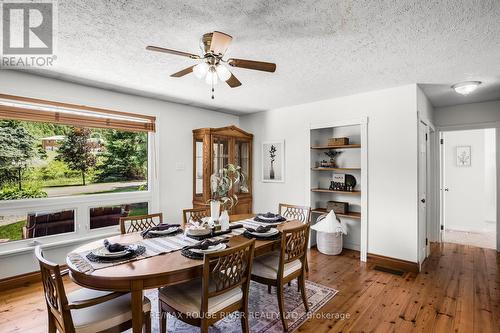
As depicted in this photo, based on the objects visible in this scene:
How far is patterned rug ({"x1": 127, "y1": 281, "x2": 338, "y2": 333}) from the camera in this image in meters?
2.16

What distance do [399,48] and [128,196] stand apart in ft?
12.3

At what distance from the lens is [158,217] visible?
294cm

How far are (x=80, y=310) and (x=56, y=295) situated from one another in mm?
208

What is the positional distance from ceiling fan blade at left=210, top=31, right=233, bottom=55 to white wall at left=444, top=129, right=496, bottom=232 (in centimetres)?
578

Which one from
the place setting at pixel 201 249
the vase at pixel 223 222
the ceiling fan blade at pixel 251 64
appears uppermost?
the ceiling fan blade at pixel 251 64

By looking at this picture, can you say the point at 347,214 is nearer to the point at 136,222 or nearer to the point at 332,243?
the point at 332,243

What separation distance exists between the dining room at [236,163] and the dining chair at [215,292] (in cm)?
1

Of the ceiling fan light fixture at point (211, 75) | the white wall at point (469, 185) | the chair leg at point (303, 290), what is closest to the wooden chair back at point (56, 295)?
the ceiling fan light fixture at point (211, 75)

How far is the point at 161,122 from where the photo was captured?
413 cm

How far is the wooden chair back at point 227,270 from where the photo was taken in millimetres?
1595

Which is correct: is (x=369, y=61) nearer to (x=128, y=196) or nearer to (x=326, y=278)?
(x=326, y=278)

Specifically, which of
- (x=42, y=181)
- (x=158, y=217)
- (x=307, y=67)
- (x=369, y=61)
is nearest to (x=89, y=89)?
(x=42, y=181)

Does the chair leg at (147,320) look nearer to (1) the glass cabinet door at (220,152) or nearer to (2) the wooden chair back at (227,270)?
(2) the wooden chair back at (227,270)

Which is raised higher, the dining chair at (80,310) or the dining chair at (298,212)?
A: the dining chair at (298,212)
